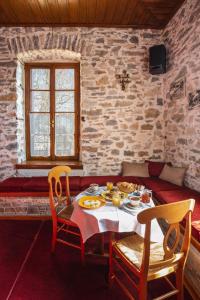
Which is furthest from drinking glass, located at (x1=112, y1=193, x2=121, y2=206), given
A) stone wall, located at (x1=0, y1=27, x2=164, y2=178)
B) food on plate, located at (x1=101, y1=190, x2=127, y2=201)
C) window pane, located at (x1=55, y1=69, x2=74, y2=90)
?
window pane, located at (x1=55, y1=69, x2=74, y2=90)

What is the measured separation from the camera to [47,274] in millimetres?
2293

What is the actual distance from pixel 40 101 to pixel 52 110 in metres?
0.30

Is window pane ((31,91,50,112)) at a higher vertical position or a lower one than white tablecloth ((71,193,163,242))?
higher

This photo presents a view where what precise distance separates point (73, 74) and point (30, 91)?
0.91m

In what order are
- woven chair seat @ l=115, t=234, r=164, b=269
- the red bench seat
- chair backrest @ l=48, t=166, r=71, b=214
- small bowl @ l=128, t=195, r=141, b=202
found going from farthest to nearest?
the red bench seat < chair backrest @ l=48, t=166, r=71, b=214 < small bowl @ l=128, t=195, r=141, b=202 < woven chair seat @ l=115, t=234, r=164, b=269

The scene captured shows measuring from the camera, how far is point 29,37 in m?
4.20

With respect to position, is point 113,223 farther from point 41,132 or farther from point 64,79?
point 64,79

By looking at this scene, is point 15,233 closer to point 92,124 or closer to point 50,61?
point 92,124

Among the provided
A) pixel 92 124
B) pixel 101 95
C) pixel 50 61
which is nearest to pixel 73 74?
pixel 50 61

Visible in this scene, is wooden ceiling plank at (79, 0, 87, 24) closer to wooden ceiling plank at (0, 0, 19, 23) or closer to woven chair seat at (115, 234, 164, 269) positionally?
wooden ceiling plank at (0, 0, 19, 23)

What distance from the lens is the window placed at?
4621mm

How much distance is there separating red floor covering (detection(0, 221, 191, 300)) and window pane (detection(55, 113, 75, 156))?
6.60ft

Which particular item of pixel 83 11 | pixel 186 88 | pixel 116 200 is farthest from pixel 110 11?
pixel 116 200

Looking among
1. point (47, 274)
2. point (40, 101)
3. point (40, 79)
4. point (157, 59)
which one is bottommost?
point (47, 274)
